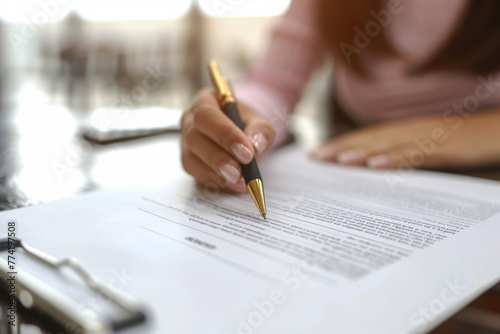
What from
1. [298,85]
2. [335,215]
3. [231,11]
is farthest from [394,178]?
[231,11]

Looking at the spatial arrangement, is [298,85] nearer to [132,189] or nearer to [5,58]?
[132,189]

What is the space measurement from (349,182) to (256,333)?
312 mm

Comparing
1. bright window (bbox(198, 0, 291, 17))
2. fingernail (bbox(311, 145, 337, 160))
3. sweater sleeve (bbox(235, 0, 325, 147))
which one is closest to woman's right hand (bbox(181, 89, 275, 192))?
fingernail (bbox(311, 145, 337, 160))

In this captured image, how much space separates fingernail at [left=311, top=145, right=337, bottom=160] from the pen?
0.17 meters

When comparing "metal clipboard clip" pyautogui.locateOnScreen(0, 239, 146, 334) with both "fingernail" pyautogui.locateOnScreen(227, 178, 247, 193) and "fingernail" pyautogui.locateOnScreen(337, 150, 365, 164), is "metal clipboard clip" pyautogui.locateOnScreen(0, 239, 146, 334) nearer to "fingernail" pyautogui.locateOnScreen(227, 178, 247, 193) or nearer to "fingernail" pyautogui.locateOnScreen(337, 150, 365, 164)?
"fingernail" pyautogui.locateOnScreen(227, 178, 247, 193)

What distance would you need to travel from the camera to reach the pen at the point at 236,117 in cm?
38

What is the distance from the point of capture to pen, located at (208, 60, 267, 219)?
38 cm

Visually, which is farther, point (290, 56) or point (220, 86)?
point (290, 56)

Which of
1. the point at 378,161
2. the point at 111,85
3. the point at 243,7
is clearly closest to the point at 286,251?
the point at 378,161

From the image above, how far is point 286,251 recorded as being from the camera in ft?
0.96

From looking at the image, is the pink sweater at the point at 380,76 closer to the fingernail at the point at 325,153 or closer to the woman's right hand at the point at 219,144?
the fingernail at the point at 325,153

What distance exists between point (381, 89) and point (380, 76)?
0.09 feet

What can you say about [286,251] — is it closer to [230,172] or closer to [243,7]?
[230,172]

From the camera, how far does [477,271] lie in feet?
0.90
